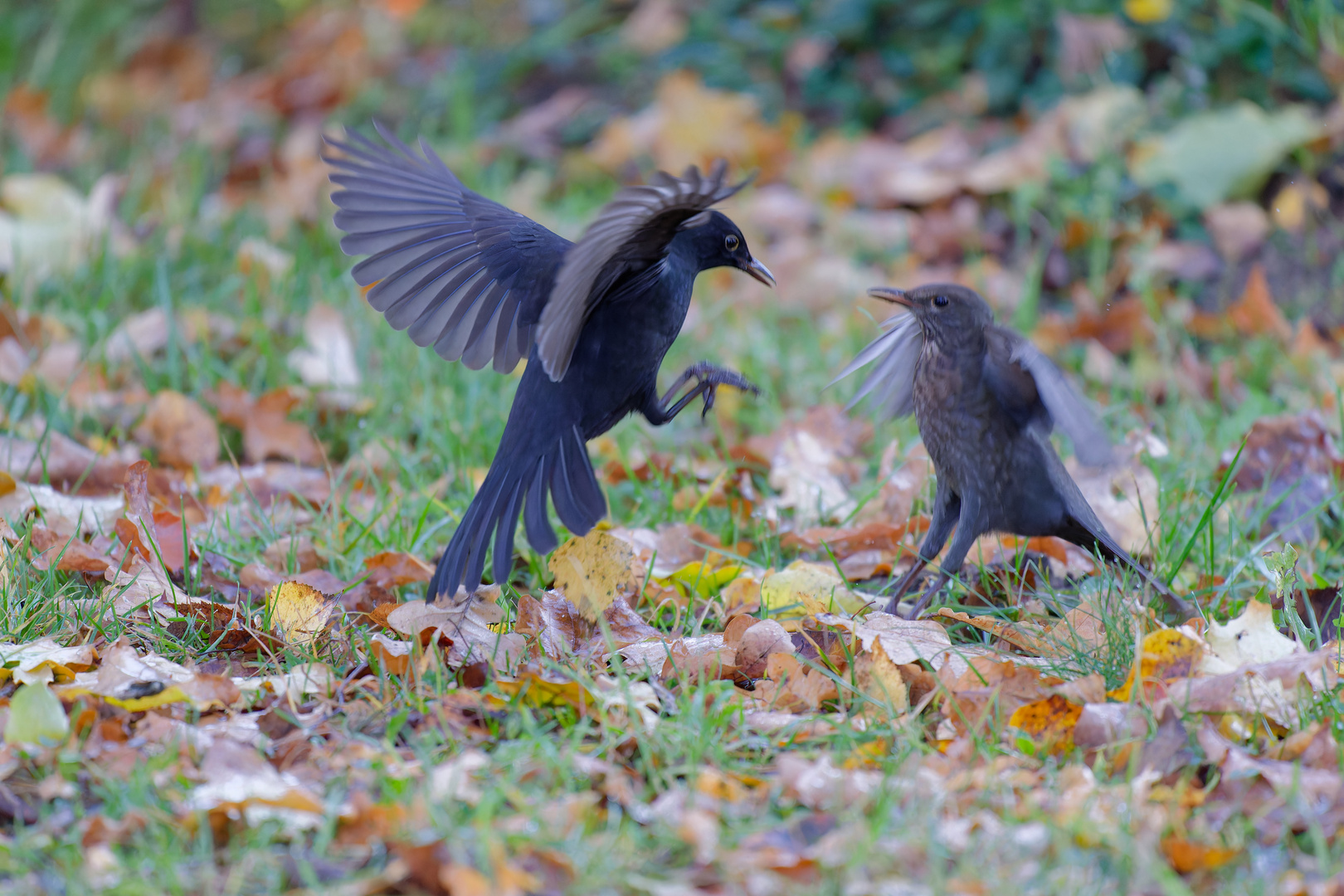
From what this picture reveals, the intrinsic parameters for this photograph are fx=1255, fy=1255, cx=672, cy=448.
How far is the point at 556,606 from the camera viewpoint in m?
2.75

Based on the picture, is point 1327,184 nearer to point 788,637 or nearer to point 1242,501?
point 1242,501

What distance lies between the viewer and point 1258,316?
182 inches

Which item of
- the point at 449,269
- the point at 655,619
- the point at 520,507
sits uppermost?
the point at 449,269

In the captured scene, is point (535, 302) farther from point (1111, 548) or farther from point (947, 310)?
point (1111, 548)

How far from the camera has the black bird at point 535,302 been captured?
2584 mm

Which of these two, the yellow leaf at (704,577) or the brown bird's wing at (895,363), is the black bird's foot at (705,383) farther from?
the yellow leaf at (704,577)

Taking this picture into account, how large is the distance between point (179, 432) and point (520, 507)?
152 centimetres

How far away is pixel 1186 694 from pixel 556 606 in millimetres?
1282

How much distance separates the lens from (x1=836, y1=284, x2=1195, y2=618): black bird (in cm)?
267

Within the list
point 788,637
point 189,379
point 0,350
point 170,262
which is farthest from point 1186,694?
point 170,262

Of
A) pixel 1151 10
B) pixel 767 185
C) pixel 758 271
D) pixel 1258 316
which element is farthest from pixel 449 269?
pixel 1151 10

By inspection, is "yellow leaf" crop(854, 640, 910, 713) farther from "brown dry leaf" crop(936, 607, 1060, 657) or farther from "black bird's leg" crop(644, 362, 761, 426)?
"black bird's leg" crop(644, 362, 761, 426)

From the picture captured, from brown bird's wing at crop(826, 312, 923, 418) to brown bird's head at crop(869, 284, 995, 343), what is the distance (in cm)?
24

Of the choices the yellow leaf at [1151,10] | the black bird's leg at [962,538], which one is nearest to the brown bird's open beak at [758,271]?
the black bird's leg at [962,538]
